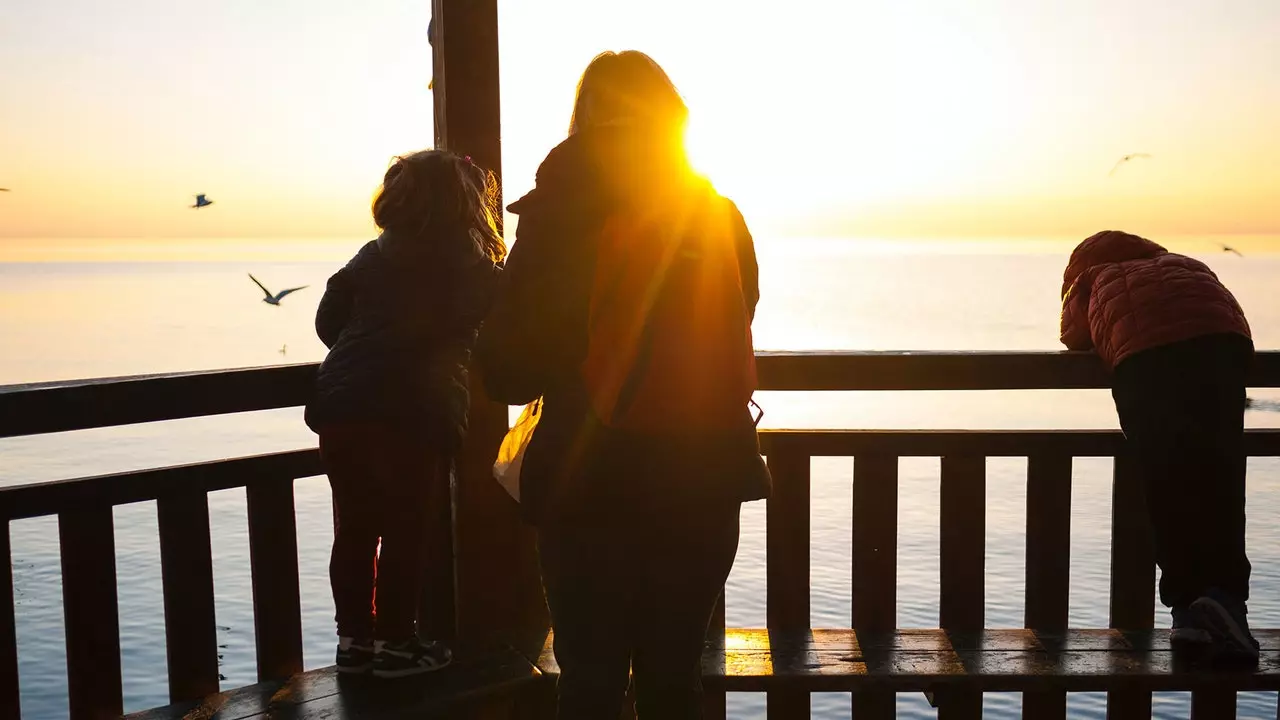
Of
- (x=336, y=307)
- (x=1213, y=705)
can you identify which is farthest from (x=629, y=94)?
(x=1213, y=705)

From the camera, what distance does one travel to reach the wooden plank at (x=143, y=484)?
2117mm

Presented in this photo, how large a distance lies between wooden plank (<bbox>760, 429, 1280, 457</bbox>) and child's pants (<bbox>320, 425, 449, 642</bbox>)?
90 centimetres

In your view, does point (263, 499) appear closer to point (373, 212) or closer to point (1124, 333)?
point (373, 212)

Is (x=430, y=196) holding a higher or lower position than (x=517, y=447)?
higher

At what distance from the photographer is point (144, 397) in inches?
82.4

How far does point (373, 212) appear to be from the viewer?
2322mm

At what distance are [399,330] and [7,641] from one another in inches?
40.8

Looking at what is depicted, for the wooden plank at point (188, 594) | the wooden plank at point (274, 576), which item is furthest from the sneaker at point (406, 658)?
the wooden plank at point (188, 594)

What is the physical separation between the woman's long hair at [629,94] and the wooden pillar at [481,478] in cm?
84

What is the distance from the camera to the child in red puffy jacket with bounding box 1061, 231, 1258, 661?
7.64ft

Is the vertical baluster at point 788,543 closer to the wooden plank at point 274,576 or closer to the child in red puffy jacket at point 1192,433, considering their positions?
the child in red puffy jacket at point 1192,433

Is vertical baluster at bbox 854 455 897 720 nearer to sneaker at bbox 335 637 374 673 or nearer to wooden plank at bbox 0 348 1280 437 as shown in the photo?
wooden plank at bbox 0 348 1280 437

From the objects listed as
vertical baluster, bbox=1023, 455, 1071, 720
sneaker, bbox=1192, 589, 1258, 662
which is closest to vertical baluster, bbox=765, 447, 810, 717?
vertical baluster, bbox=1023, 455, 1071, 720

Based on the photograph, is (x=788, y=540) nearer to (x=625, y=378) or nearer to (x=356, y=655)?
(x=356, y=655)
